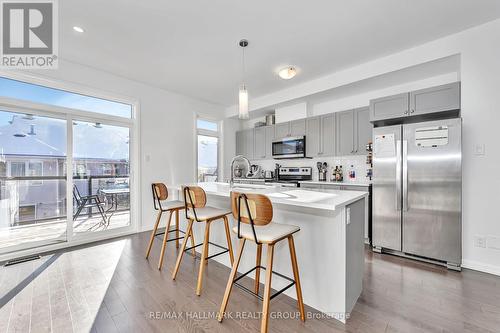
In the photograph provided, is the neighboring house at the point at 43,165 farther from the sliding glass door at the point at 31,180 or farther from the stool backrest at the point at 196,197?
the stool backrest at the point at 196,197

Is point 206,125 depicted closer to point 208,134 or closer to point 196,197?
point 208,134

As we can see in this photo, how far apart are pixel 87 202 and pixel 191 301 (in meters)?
2.82

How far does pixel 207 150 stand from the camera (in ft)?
17.6

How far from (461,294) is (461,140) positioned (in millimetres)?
1630

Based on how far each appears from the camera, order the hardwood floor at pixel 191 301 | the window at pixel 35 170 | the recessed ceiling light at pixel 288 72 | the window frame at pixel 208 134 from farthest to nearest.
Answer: the window frame at pixel 208 134
the recessed ceiling light at pixel 288 72
the window at pixel 35 170
the hardwood floor at pixel 191 301

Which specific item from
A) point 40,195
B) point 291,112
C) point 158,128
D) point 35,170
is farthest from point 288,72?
point 40,195

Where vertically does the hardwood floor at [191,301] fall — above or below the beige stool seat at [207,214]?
below

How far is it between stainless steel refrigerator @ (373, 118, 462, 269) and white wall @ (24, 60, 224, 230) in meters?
3.60

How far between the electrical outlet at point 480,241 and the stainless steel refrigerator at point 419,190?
20cm

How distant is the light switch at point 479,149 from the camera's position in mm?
2498

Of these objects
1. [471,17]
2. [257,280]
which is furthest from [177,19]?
[471,17]

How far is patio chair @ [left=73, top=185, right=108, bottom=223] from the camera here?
11.5ft

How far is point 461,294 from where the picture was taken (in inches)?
79.4

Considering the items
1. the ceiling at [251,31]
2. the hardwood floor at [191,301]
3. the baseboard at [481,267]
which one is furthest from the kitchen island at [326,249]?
the ceiling at [251,31]
